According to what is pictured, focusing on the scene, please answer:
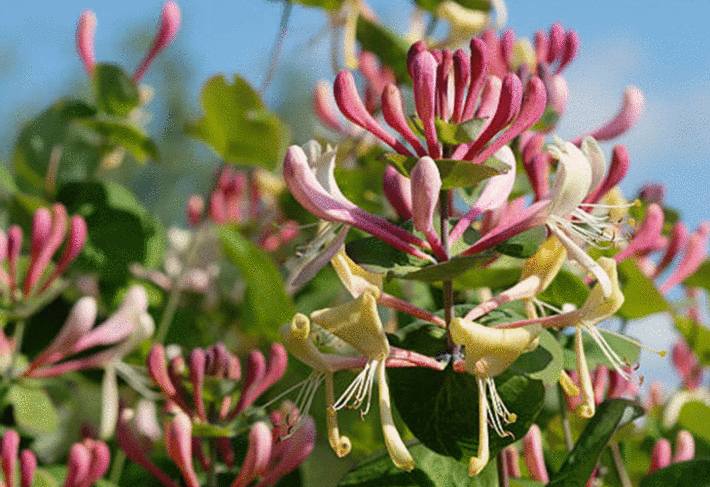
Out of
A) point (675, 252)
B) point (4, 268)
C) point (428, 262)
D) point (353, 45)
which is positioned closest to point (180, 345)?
point (4, 268)

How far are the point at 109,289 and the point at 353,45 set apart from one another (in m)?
0.56

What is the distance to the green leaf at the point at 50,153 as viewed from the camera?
1.97 m

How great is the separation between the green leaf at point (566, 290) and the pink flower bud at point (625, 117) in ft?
0.75

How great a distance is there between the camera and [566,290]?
4.05 ft

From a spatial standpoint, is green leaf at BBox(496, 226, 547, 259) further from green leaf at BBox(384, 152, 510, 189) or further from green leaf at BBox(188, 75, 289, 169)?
green leaf at BBox(188, 75, 289, 169)

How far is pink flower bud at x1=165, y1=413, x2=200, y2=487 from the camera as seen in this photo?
1250mm

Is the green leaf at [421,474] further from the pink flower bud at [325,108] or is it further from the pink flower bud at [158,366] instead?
the pink flower bud at [325,108]

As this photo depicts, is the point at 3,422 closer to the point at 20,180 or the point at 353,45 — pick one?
the point at 20,180

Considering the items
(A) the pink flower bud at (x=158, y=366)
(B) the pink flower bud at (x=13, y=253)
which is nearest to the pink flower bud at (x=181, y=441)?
(A) the pink flower bud at (x=158, y=366)

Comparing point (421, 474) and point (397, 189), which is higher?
point (397, 189)

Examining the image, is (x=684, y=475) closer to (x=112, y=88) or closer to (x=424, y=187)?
(x=424, y=187)

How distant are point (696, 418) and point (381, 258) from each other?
810 millimetres

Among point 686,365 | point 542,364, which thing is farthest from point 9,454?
point 686,365

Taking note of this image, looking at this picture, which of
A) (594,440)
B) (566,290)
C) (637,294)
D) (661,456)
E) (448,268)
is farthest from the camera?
(637,294)
